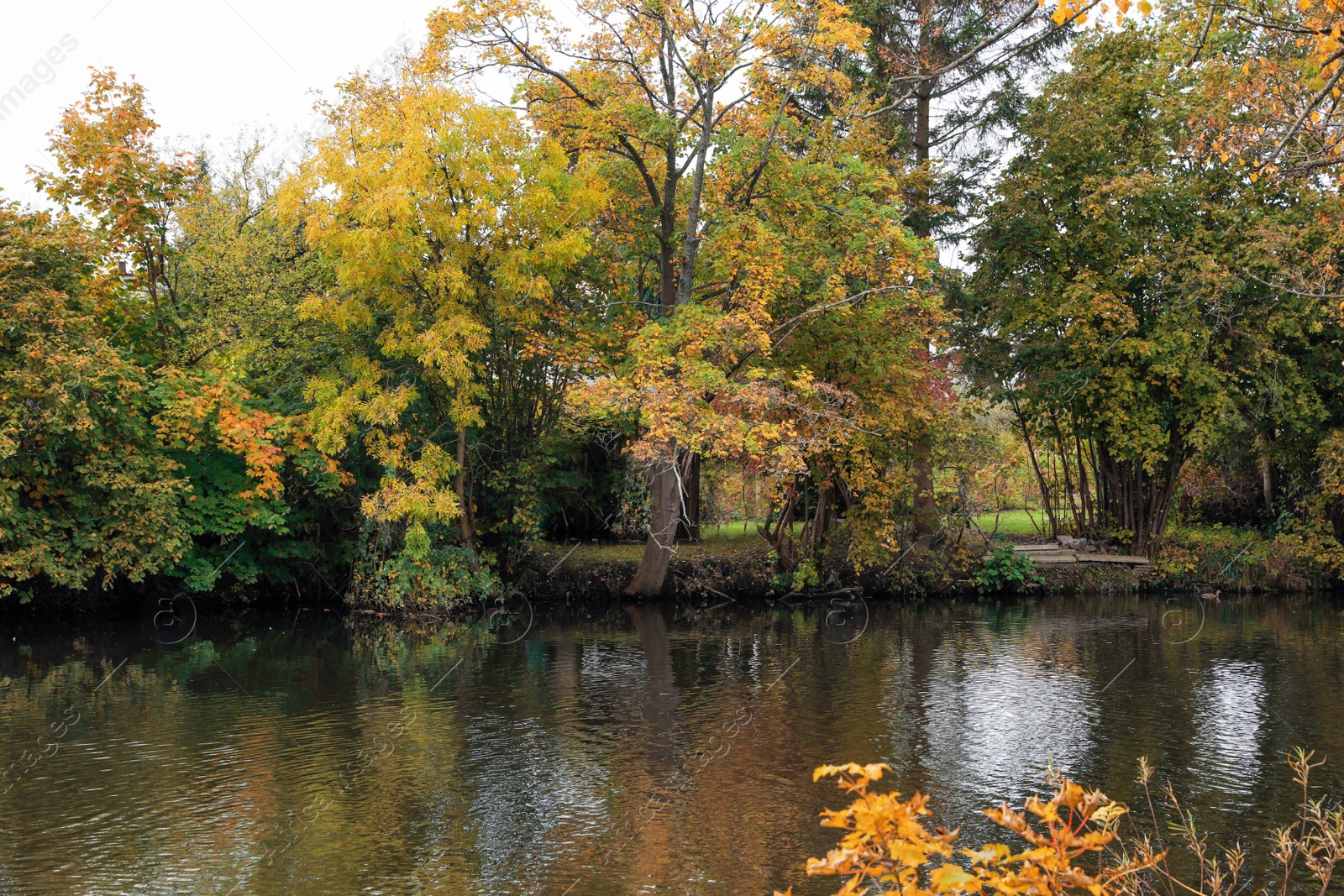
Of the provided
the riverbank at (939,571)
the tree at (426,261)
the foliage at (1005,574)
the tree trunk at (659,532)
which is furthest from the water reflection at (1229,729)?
the tree at (426,261)

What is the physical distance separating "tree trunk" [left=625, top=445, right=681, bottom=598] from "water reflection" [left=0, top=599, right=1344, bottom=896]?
3553 mm

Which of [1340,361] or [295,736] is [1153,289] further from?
[295,736]

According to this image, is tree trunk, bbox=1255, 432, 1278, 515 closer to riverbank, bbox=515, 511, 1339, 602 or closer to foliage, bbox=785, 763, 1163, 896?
riverbank, bbox=515, 511, 1339, 602

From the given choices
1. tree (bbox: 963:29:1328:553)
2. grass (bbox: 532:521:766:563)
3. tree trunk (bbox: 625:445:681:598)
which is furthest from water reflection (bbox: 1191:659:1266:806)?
grass (bbox: 532:521:766:563)

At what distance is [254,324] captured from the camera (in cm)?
2175

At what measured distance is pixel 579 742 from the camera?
35.9 feet

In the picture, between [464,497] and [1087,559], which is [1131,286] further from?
[464,497]

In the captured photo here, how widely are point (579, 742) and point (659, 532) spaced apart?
11115 millimetres

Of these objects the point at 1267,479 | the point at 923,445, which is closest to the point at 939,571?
the point at 923,445

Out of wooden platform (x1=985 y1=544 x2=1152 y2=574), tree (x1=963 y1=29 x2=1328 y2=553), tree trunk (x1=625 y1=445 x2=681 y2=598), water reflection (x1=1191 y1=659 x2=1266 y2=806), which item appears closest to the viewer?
water reflection (x1=1191 y1=659 x2=1266 y2=806)

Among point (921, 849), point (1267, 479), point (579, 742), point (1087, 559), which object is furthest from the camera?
point (1267, 479)

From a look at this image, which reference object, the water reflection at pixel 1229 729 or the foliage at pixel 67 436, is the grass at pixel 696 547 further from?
the water reflection at pixel 1229 729

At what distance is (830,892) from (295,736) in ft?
20.9

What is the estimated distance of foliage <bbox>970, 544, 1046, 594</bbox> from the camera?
78.6 feet
